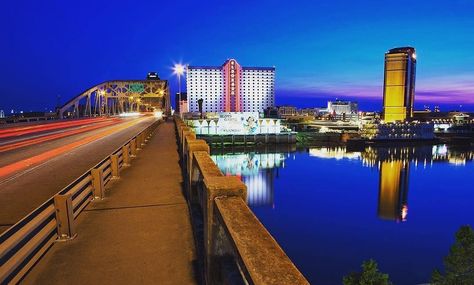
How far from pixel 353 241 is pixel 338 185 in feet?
76.8

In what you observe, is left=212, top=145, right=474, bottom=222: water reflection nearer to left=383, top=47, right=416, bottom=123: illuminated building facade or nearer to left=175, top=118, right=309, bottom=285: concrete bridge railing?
left=175, top=118, right=309, bottom=285: concrete bridge railing

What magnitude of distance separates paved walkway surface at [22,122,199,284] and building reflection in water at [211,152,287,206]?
3207cm

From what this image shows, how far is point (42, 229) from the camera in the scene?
525cm

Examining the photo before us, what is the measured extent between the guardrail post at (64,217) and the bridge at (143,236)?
17 mm

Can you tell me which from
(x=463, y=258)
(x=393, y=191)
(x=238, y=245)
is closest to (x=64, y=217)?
(x=238, y=245)

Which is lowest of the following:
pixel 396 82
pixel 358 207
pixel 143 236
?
pixel 358 207

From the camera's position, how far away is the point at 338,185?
4975cm

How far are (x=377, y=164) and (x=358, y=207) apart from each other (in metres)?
36.5

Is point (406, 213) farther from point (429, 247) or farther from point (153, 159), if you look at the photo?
point (153, 159)

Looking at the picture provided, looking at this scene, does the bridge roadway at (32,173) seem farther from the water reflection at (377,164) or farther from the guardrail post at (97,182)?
the water reflection at (377,164)

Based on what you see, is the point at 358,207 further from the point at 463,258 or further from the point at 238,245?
the point at 238,245

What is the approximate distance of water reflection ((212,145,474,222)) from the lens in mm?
42406

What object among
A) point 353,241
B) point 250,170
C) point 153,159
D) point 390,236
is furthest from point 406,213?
point 153,159

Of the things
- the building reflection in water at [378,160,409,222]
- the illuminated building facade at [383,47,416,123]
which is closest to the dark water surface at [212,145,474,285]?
the building reflection in water at [378,160,409,222]
